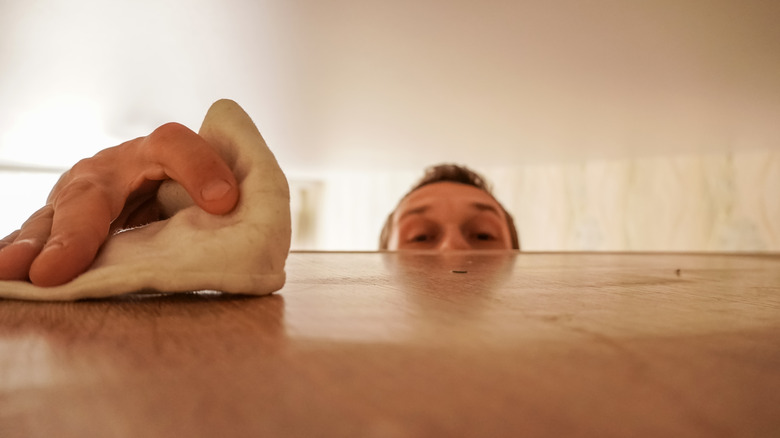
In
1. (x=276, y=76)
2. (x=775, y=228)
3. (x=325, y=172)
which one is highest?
(x=276, y=76)

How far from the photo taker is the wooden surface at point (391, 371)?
0.29 feet

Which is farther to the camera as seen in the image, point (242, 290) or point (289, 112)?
point (289, 112)

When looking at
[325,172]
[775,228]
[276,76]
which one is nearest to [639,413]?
[276,76]

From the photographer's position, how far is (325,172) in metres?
3.96

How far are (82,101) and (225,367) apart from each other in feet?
8.26

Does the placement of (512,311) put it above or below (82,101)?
below

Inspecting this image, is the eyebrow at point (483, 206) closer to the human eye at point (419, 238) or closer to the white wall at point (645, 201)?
the human eye at point (419, 238)

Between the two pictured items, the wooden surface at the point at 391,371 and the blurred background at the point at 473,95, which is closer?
the wooden surface at the point at 391,371

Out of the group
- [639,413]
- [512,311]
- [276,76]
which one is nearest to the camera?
[639,413]

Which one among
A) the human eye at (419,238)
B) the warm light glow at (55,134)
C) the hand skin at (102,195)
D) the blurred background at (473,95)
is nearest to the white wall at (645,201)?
the blurred background at (473,95)

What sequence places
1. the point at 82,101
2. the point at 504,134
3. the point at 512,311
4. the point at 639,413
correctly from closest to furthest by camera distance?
the point at 639,413, the point at 512,311, the point at 82,101, the point at 504,134

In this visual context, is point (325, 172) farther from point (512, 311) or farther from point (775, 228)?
point (512, 311)

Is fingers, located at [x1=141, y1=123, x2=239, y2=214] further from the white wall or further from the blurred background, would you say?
the white wall

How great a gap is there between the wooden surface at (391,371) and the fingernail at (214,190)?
0.06 meters
